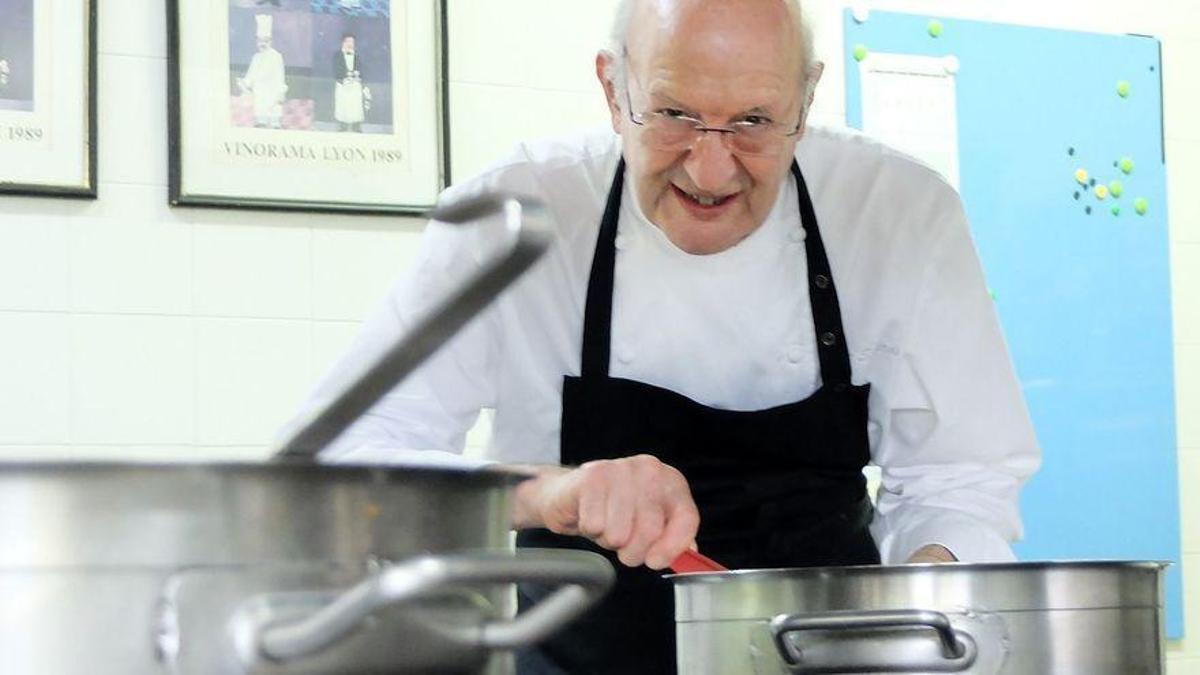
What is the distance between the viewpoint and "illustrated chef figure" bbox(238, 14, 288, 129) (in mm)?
2523

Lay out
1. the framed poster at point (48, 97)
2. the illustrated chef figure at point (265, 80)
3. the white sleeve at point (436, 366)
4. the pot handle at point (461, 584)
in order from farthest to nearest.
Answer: the illustrated chef figure at point (265, 80) → the framed poster at point (48, 97) → the white sleeve at point (436, 366) → the pot handle at point (461, 584)

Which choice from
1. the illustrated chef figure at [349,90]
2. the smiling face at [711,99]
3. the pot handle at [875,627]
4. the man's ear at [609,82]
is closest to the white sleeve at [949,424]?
the smiling face at [711,99]

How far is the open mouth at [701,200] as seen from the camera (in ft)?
5.18

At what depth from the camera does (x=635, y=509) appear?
46.5 inches

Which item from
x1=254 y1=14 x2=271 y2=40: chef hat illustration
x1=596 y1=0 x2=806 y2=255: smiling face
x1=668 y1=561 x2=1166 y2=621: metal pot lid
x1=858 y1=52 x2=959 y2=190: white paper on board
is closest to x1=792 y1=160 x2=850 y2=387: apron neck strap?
x1=596 y1=0 x2=806 y2=255: smiling face

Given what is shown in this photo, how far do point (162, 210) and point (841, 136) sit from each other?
112 centimetres

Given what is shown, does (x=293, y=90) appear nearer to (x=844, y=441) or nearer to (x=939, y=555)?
(x=844, y=441)

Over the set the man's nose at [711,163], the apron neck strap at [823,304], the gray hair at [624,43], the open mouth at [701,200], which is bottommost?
the apron neck strap at [823,304]

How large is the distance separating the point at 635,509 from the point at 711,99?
1.57 feet

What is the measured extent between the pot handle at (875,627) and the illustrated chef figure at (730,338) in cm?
53

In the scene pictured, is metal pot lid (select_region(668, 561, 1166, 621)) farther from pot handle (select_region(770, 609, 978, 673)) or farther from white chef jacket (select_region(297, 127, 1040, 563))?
white chef jacket (select_region(297, 127, 1040, 563))

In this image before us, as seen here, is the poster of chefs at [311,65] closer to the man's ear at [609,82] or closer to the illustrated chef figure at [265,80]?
the illustrated chef figure at [265,80]

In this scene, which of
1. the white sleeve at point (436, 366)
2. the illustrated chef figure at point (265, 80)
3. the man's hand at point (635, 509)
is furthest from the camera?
the illustrated chef figure at point (265, 80)

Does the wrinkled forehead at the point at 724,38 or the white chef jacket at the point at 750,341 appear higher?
the wrinkled forehead at the point at 724,38
